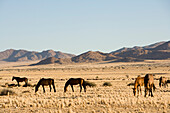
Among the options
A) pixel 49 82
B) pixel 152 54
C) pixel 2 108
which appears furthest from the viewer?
pixel 152 54

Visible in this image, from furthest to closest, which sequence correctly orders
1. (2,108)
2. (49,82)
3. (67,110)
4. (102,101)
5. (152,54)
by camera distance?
(152,54)
(49,82)
(102,101)
(2,108)
(67,110)

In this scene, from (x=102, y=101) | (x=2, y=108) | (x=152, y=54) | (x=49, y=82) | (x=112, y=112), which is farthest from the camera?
(x=152, y=54)

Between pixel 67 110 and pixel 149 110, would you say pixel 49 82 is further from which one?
pixel 149 110

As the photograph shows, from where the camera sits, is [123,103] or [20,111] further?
[123,103]

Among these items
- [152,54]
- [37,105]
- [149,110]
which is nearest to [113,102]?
[149,110]

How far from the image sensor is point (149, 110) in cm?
1341

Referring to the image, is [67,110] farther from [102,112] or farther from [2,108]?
[2,108]

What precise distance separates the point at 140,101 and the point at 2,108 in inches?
323

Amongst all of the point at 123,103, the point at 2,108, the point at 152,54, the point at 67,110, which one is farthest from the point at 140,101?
the point at 152,54

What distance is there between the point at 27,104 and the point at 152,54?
191493 mm

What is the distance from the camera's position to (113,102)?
15547 mm

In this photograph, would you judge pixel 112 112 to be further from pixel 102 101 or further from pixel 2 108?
pixel 2 108

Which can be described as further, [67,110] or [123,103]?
[123,103]

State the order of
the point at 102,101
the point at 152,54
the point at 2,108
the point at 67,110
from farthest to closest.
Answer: the point at 152,54, the point at 102,101, the point at 2,108, the point at 67,110
